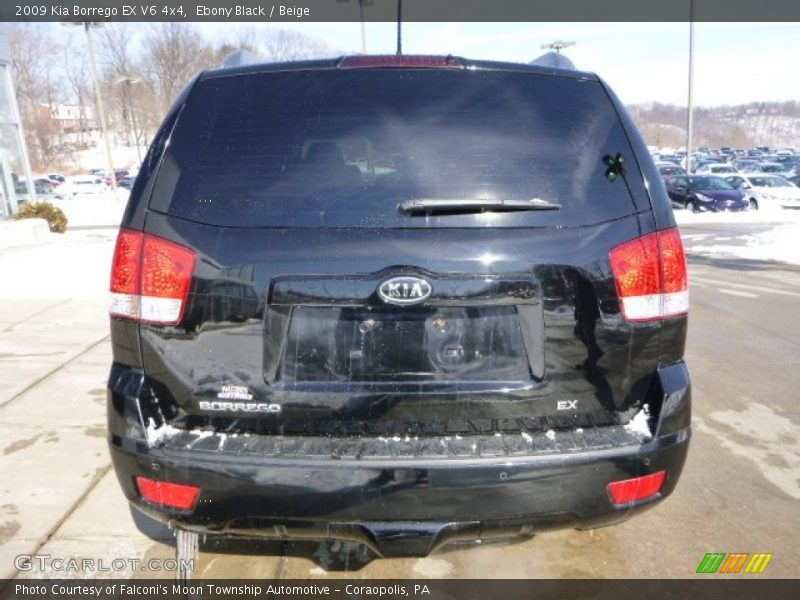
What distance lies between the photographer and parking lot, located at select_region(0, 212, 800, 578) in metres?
2.49

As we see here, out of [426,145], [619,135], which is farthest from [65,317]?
[619,135]

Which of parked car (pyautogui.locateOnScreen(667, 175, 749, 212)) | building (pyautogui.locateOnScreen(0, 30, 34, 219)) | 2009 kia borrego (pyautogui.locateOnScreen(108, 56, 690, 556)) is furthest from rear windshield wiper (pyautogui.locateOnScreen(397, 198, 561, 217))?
parked car (pyautogui.locateOnScreen(667, 175, 749, 212))

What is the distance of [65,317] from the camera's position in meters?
6.41

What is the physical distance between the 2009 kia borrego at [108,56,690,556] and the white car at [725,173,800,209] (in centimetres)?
2423

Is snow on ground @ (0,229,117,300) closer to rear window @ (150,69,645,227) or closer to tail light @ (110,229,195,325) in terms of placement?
tail light @ (110,229,195,325)

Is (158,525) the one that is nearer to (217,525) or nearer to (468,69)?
(217,525)

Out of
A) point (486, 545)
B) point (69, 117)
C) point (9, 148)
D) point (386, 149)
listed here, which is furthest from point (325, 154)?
point (69, 117)

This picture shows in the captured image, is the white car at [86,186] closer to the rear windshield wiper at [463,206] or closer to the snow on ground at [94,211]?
the snow on ground at [94,211]

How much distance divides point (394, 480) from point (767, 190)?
96.2 feet

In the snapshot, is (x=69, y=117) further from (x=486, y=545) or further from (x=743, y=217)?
(x=486, y=545)

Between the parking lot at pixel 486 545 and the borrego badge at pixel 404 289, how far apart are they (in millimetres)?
1146

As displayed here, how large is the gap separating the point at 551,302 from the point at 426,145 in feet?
2.13

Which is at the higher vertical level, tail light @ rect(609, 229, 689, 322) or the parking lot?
tail light @ rect(609, 229, 689, 322)

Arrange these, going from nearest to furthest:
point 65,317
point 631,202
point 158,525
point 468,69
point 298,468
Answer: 1. point 298,468
2. point 631,202
3. point 468,69
4. point 158,525
5. point 65,317
